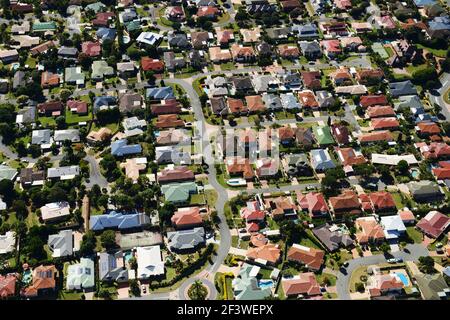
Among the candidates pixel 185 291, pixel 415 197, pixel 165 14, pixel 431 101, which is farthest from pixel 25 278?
pixel 431 101

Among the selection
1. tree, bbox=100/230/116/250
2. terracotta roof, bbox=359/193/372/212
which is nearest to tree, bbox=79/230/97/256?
tree, bbox=100/230/116/250

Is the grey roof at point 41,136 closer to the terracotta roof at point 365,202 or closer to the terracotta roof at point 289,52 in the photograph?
the terracotta roof at point 289,52

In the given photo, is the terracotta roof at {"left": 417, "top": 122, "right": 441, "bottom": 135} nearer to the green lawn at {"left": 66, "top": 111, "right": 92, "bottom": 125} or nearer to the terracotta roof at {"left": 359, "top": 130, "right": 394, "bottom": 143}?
the terracotta roof at {"left": 359, "top": 130, "right": 394, "bottom": 143}

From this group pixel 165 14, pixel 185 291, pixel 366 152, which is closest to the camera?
pixel 185 291

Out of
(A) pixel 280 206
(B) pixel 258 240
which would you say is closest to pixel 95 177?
(B) pixel 258 240

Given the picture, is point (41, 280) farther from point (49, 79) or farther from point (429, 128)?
point (429, 128)

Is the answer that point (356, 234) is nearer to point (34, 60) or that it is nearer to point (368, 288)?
point (368, 288)
